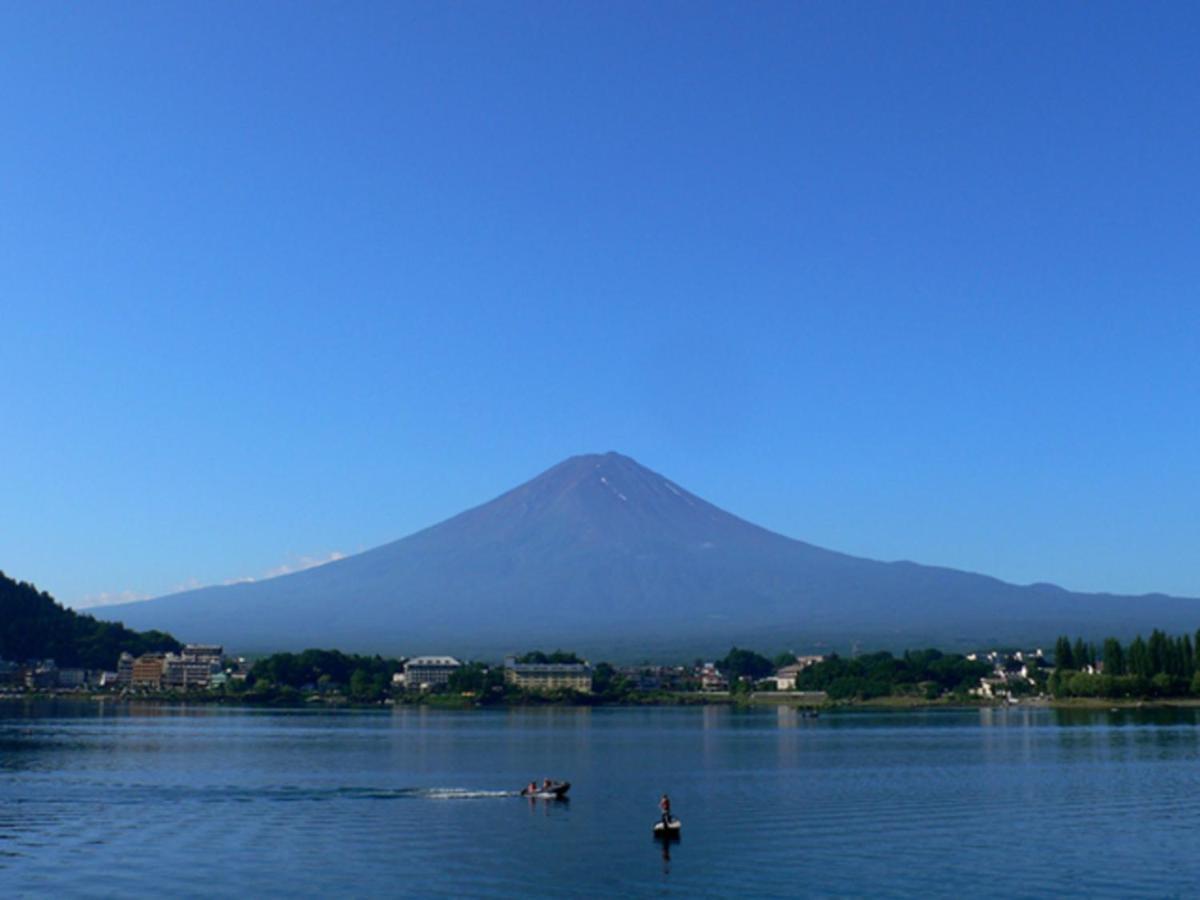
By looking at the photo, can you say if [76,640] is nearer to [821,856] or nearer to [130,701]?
[130,701]

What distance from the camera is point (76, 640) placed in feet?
566

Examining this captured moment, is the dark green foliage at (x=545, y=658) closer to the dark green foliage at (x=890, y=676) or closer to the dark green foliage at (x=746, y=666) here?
the dark green foliage at (x=746, y=666)

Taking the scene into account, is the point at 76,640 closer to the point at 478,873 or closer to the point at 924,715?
the point at 924,715

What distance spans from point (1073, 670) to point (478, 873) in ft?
323

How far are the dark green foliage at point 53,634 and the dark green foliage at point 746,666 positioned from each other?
76477 millimetres

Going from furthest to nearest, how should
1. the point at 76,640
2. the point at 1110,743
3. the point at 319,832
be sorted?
the point at 76,640 → the point at 1110,743 → the point at 319,832

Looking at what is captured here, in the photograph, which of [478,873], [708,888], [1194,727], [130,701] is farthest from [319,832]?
[130,701]

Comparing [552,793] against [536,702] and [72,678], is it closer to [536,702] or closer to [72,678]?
[536,702]

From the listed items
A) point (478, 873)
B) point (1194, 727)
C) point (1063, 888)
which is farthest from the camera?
point (1194, 727)

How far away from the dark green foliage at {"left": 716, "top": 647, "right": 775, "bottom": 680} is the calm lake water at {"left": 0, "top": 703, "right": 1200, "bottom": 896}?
101695mm

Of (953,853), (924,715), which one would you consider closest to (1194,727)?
(924,715)

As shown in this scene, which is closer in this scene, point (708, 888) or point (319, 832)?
point (708, 888)

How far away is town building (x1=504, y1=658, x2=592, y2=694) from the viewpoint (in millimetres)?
150875

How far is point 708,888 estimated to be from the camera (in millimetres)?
27047
